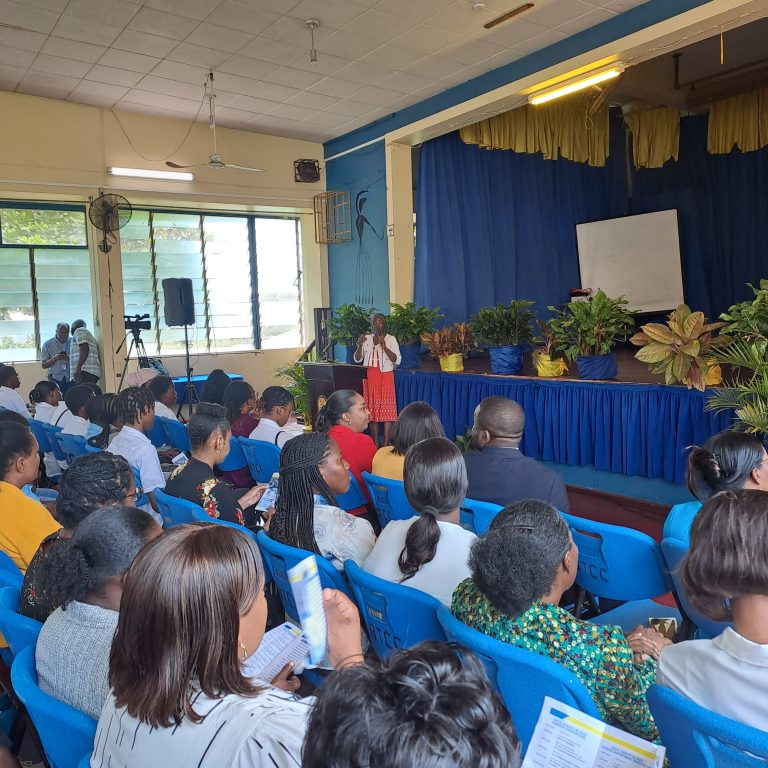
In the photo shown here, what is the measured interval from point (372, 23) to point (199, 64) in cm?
180

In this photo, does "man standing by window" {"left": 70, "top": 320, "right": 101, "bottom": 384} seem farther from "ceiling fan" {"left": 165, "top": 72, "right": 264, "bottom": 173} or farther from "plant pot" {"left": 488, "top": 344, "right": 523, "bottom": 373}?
"plant pot" {"left": 488, "top": 344, "right": 523, "bottom": 373}

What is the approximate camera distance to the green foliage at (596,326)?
16.5 ft

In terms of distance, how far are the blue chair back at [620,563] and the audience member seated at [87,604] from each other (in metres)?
1.25

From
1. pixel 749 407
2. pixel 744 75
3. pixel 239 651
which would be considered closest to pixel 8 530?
pixel 239 651

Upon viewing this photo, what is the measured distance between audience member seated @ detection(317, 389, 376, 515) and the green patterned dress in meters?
2.03

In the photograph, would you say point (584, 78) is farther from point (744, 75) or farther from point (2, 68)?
point (2, 68)

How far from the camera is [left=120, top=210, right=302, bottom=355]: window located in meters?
9.41

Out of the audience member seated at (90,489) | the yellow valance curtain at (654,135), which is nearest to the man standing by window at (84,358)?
the audience member seated at (90,489)

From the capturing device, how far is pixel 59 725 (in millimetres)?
1100

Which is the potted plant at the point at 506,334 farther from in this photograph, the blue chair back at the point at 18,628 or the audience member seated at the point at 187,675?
the audience member seated at the point at 187,675

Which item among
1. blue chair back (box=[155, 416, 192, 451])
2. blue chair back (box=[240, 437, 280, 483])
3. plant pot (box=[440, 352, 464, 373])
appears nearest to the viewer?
blue chair back (box=[240, 437, 280, 483])

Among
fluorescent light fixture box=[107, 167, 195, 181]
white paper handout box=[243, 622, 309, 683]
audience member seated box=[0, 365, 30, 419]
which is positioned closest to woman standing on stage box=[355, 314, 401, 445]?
audience member seated box=[0, 365, 30, 419]

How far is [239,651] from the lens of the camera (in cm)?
110

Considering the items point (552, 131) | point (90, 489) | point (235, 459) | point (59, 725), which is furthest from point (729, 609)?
point (552, 131)
